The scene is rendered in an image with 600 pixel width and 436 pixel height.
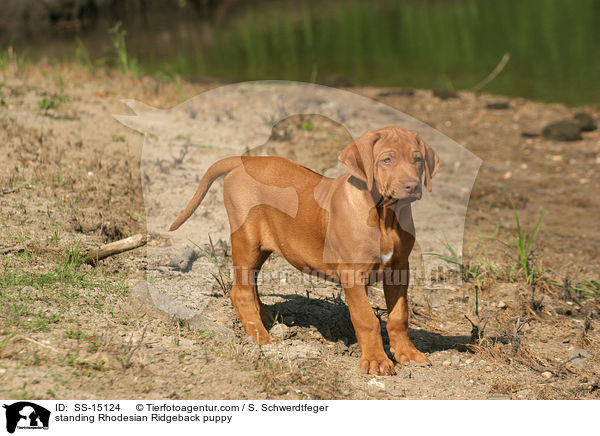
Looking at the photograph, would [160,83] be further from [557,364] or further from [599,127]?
[557,364]

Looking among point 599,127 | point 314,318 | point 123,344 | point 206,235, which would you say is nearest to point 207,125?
point 206,235

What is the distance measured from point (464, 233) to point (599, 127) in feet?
14.8

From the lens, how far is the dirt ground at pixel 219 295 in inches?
147

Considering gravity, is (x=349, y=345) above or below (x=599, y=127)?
below

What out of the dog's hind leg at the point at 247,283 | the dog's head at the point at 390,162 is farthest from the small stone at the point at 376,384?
the dog's head at the point at 390,162

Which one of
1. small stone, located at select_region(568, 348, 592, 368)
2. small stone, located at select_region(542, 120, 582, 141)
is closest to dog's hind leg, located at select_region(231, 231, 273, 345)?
small stone, located at select_region(568, 348, 592, 368)

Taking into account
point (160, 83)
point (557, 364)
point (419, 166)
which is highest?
point (160, 83)

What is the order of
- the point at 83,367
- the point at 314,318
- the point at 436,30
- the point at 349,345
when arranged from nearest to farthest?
the point at 83,367, the point at 349,345, the point at 314,318, the point at 436,30

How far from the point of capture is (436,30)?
17.8m

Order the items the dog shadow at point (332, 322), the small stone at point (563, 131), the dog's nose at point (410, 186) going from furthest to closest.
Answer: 1. the small stone at point (563, 131)
2. the dog shadow at point (332, 322)
3. the dog's nose at point (410, 186)

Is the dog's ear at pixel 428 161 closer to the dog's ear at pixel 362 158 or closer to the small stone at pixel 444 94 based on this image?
the dog's ear at pixel 362 158

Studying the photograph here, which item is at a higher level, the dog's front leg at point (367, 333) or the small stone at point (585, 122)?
the small stone at point (585, 122)
